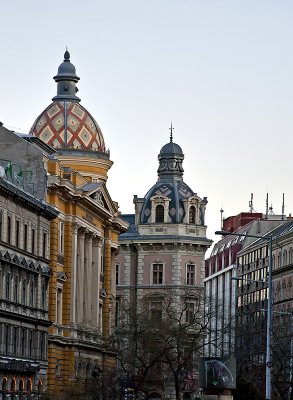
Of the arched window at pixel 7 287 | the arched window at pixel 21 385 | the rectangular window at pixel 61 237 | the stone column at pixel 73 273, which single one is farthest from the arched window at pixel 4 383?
the stone column at pixel 73 273

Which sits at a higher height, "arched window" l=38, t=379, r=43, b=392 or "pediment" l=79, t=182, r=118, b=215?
"pediment" l=79, t=182, r=118, b=215

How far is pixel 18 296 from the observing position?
96.6m

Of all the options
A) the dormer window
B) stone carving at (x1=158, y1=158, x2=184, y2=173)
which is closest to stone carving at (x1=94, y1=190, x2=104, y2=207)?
the dormer window

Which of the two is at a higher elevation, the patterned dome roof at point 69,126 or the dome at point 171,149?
the dome at point 171,149

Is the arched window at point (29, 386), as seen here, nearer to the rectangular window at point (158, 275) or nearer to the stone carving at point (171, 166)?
the rectangular window at point (158, 275)

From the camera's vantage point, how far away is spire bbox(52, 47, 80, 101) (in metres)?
136

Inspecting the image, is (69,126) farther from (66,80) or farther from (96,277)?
(96,277)

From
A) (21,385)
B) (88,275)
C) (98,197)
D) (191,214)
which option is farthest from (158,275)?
(21,385)

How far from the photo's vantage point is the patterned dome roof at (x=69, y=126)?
134 meters

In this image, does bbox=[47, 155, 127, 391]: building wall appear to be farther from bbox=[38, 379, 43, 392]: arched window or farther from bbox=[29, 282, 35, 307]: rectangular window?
bbox=[29, 282, 35, 307]: rectangular window

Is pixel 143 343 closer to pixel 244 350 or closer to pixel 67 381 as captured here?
pixel 67 381

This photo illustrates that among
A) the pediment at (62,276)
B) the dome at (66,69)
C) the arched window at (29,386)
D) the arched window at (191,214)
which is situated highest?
the dome at (66,69)

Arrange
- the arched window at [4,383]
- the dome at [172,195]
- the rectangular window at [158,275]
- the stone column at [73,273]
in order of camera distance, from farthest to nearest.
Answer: the dome at [172,195] < the rectangular window at [158,275] < the stone column at [73,273] < the arched window at [4,383]

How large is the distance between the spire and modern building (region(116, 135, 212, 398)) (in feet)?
88.2
